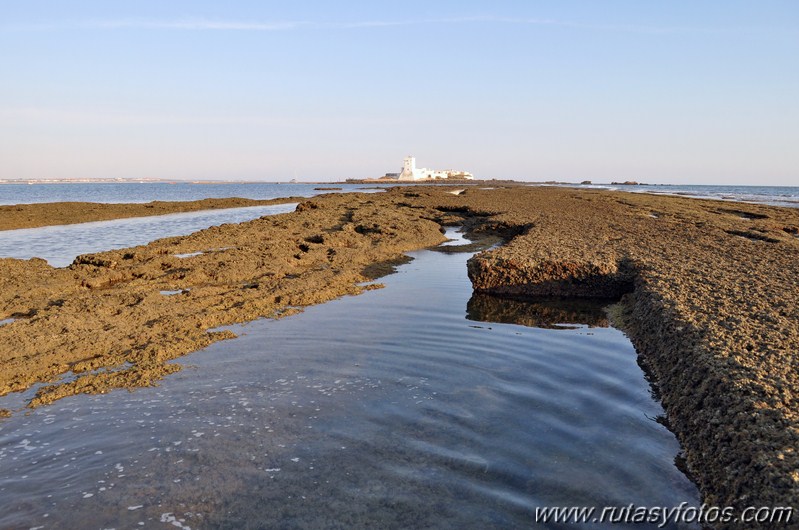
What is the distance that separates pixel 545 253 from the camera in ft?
38.1

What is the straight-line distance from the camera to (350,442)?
4.99 m

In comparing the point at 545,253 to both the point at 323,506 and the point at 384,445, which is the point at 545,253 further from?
the point at 323,506

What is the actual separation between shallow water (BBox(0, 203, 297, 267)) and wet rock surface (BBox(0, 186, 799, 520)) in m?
2.87

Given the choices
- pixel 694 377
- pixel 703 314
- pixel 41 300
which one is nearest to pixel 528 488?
pixel 694 377

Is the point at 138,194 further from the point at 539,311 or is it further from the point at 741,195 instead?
the point at 741,195

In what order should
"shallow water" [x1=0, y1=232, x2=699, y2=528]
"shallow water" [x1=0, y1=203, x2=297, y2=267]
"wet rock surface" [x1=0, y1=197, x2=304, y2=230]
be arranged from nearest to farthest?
"shallow water" [x1=0, y1=232, x2=699, y2=528], "shallow water" [x1=0, y1=203, x2=297, y2=267], "wet rock surface" [x1=0, y1=197, x2=304, y2=230]

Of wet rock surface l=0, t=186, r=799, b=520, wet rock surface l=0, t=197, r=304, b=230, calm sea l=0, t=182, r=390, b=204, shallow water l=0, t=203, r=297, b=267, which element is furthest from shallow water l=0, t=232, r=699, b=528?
calm sea l=0, t=182, r=390, b=204

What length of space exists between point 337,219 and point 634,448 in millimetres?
18793

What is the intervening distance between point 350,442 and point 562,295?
6907 mm

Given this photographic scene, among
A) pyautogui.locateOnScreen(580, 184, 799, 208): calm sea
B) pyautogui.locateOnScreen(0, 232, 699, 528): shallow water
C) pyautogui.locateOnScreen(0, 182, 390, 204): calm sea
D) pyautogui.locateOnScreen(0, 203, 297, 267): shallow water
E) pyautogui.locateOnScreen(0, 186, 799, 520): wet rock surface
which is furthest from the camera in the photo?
pyautogui.locateOnScreen(0, 182, 390, 204): calm sea

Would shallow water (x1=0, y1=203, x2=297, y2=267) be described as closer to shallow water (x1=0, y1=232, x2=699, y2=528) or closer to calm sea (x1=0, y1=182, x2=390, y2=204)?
shallow water (x1=0, y1=232, x2=699, y2=528)

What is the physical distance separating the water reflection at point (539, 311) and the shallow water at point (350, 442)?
1.29 m

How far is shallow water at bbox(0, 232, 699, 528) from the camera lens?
13.1 feet

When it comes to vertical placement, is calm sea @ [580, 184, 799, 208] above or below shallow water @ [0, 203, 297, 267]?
above
